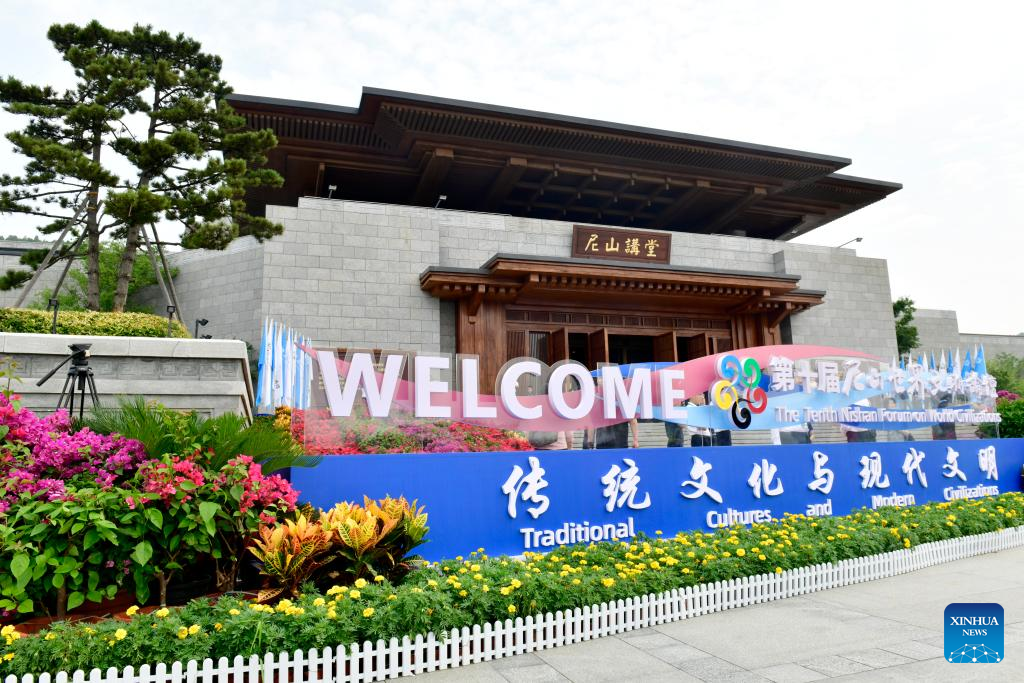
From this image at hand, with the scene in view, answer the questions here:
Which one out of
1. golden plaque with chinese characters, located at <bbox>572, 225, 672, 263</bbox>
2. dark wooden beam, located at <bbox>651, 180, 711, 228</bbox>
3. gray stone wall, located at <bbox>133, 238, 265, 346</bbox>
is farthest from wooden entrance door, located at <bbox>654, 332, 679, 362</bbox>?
gray stone wall, located at <bbox>133, 238, 265, 346</bbox>

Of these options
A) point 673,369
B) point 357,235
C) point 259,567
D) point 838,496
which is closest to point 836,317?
point 838,496

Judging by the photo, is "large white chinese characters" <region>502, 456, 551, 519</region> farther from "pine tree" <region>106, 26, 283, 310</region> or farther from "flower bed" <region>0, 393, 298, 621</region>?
"pine tree" <region>106, 26, 283, 310</region>

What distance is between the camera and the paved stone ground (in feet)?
15.9

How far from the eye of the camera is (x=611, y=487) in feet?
28.7

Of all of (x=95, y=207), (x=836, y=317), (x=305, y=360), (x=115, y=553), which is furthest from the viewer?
(x=836, y=317)

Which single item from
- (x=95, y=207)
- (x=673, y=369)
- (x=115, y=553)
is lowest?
(x=115, y=553)

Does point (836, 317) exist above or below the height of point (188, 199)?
below

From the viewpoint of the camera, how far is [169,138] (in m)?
13.3

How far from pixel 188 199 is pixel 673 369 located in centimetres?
1020

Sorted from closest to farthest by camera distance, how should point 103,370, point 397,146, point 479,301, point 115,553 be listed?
point 115,553 < point 103,370 < point 479,301 < point 397,146

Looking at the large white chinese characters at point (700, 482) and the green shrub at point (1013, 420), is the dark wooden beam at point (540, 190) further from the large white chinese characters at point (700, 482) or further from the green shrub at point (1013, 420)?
the green shrub at point (1013, 420)

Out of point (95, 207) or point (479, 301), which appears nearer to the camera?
point (95, 207)

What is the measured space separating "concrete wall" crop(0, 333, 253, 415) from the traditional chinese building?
5.47 meters

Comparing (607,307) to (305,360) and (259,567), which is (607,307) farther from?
(259,567)
